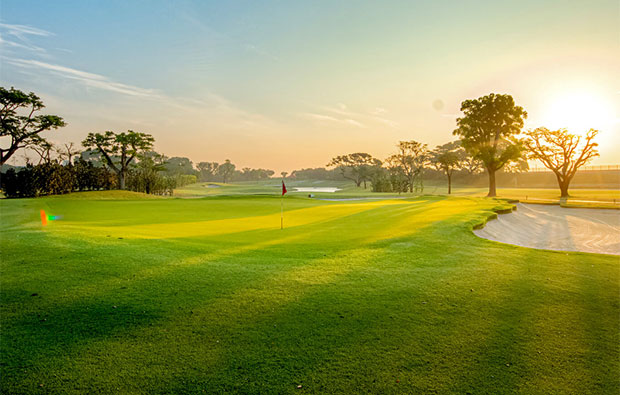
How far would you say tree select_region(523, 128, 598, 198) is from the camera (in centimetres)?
3891

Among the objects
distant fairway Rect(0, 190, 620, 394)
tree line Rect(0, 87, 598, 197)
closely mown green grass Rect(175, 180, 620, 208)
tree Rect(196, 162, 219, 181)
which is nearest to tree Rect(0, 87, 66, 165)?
tree line Rect(0, 87, 598, 197)

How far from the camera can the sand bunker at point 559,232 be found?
12.1 meters

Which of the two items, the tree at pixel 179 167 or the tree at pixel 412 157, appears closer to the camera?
the tree at pixel 412 157

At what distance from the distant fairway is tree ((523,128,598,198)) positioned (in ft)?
140

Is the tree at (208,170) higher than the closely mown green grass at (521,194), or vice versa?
the tree at (208,170)

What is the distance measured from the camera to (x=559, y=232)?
1521 cm

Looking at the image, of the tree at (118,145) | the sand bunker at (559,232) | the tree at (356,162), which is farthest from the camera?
the tree at (356,162)

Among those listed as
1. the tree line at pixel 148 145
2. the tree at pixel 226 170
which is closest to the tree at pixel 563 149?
the tree line at pixel 148 145

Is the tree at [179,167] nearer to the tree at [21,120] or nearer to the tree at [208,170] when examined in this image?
the tree at [208,170]

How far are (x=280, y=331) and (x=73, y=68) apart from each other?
30.7 m

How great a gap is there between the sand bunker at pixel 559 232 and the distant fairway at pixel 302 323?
5.99 metres

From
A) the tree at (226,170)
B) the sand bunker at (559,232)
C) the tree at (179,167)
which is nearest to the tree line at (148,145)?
the sand bunker at (559,232)

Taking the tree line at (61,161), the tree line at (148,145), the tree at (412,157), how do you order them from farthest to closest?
1. the tree at (412,157)
2. the tree line at (148,145)
3. the tree line at (61,161)

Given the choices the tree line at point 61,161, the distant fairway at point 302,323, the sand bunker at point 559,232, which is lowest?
the sand bunker at point 559,232
